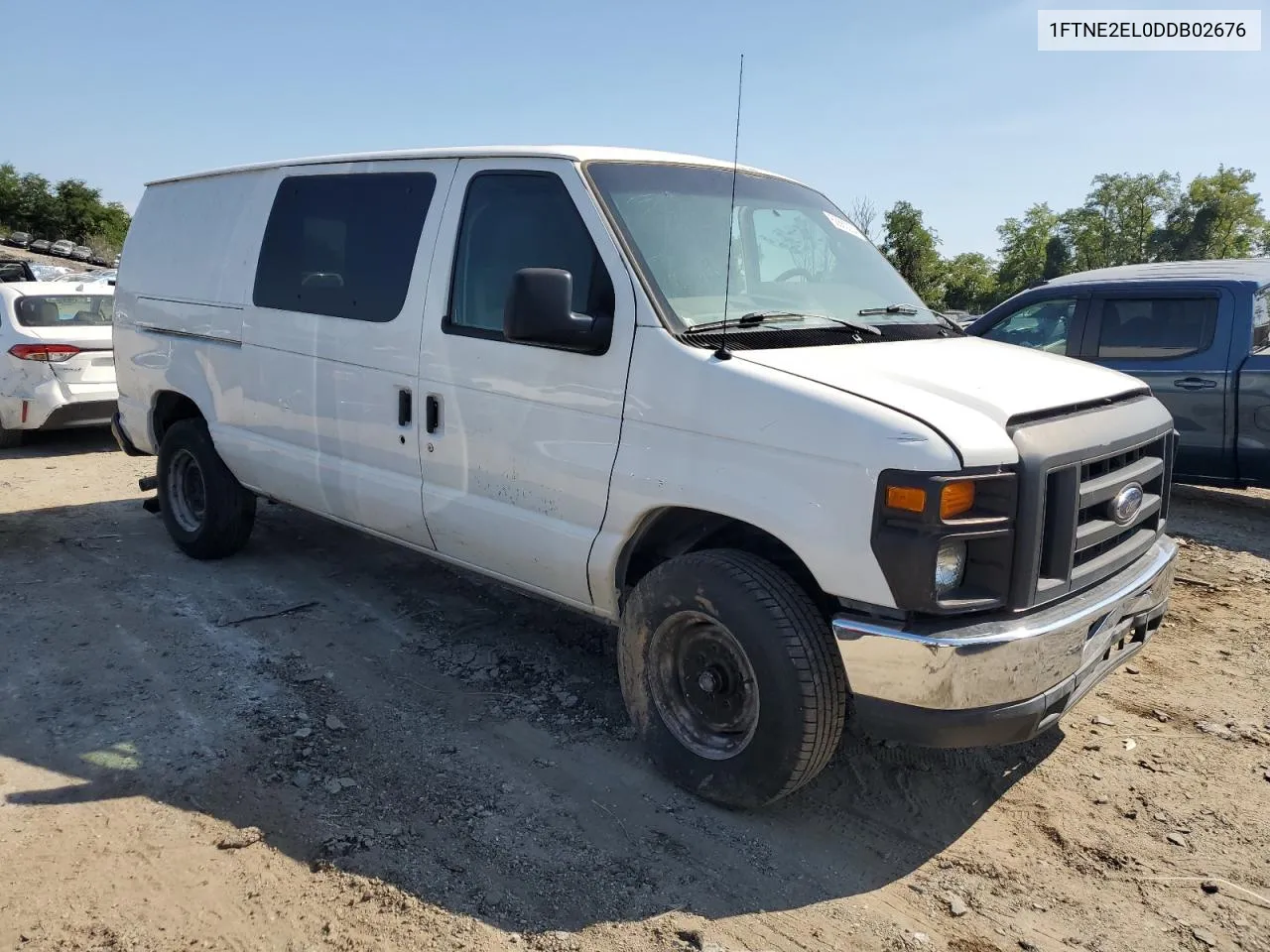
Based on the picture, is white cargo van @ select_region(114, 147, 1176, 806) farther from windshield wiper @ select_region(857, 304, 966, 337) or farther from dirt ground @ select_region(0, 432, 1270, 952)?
dirt ground @ select_region(0, 432, 1270, 952)

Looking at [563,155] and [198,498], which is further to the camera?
[198,498]

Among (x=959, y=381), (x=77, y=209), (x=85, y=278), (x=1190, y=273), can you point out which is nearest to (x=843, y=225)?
(x=959, y=381)

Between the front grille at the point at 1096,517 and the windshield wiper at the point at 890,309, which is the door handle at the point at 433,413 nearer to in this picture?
the windshield wiper at the point at 890,309

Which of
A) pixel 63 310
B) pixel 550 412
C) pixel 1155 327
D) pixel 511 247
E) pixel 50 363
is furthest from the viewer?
pixel 63 310

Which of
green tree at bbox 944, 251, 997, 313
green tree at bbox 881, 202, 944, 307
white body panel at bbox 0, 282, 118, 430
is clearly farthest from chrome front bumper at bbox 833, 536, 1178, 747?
green tree at bbox 944, 251, 997, 313

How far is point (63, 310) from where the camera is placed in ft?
31.1

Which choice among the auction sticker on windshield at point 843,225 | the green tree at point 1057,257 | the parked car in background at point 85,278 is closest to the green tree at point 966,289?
the green tree at point 1057,257

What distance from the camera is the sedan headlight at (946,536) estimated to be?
2730 mm

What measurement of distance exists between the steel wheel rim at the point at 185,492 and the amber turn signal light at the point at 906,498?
464cm

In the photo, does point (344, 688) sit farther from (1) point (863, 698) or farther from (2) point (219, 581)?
(1) point (863, 698)

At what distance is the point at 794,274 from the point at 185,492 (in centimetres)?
422

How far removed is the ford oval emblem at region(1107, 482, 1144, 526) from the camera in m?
3.23

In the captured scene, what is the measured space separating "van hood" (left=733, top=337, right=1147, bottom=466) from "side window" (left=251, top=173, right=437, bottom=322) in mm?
1887

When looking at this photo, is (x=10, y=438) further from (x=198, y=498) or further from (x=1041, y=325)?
(x=1041, y=325)
